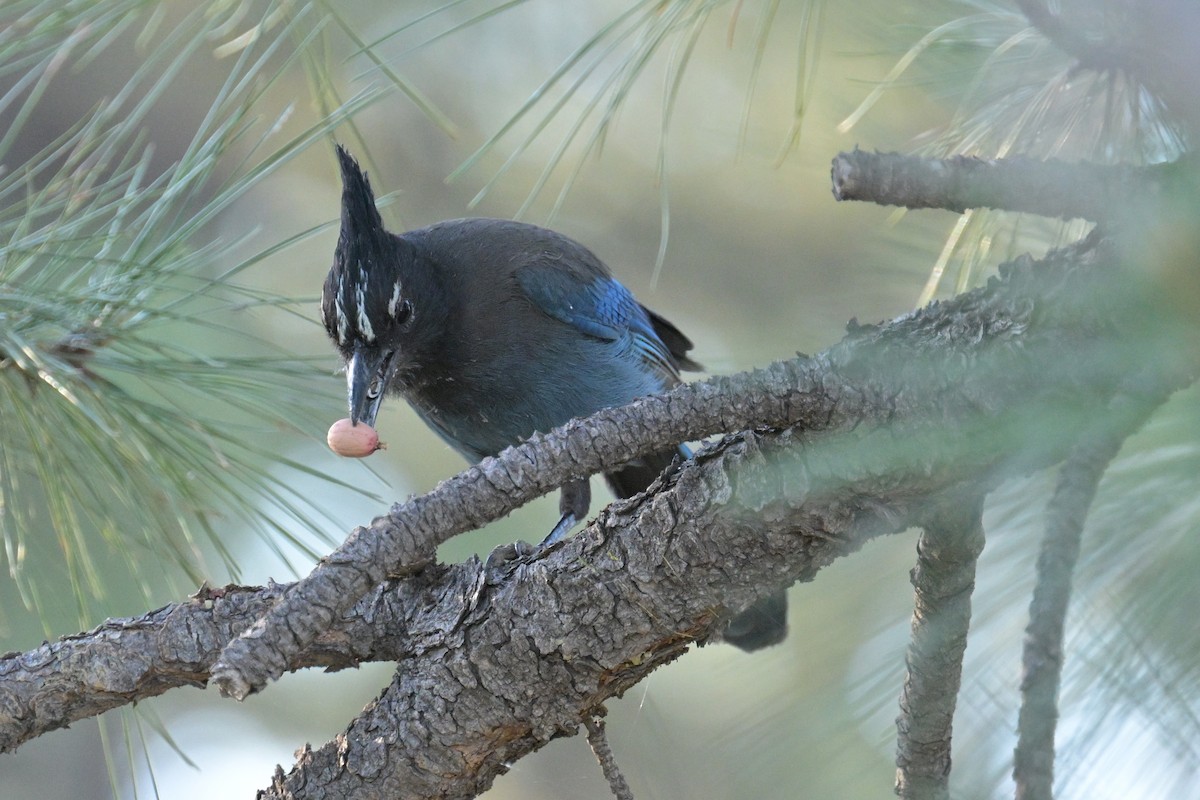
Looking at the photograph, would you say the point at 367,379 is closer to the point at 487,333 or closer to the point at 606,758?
the point at 487,333

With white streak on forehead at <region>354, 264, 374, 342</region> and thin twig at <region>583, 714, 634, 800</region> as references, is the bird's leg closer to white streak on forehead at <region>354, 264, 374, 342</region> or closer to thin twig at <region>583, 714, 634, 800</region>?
white streak on forehead at <region>354, 264, 374, 342</region>

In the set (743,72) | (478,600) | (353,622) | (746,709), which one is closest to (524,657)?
(478,600)

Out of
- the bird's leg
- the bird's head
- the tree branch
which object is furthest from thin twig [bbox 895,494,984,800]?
the bird's leg

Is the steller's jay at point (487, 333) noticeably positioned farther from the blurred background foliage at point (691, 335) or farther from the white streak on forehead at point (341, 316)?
the blurred background foliage at point (691, 335)

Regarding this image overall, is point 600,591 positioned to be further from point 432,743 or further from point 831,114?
point 831,114

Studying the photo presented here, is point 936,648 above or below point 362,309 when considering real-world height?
below

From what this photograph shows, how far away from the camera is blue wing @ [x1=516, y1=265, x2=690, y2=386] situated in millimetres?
2941

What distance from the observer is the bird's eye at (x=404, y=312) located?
271cm

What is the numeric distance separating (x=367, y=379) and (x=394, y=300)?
0.22 meters

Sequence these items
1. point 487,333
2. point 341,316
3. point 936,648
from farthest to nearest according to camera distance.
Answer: point 487,333
point 341,316
point 936,648

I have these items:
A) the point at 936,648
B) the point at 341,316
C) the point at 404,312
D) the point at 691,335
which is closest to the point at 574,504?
the point at 404,312

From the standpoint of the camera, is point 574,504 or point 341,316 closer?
point 341,316

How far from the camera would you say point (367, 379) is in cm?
256

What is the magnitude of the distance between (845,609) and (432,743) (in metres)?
0.60
